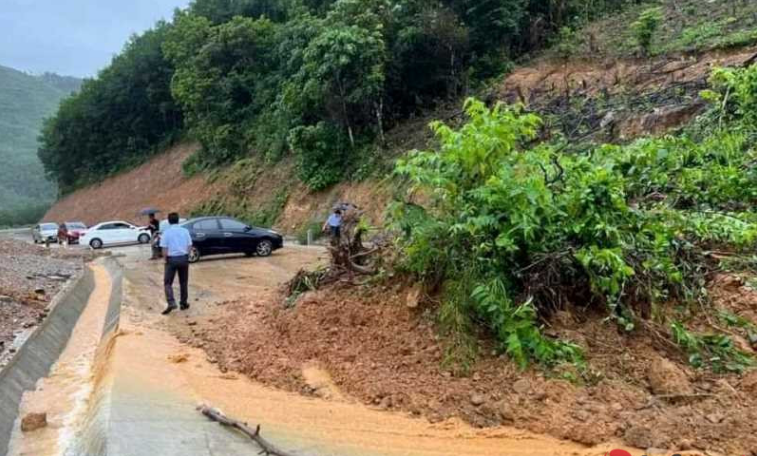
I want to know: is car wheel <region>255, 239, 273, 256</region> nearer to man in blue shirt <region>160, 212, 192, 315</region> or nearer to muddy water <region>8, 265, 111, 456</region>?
muddy water <region>8, 265, 111, 456</region>

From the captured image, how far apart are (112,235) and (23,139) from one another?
125123 mm

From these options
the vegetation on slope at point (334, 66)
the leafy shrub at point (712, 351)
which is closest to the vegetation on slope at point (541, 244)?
the leafy shrub at point (712, 351)

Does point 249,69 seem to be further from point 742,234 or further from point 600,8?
point 742,234

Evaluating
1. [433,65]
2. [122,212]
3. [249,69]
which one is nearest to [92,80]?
[122,212]

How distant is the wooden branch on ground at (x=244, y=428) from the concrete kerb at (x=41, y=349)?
2.12 m

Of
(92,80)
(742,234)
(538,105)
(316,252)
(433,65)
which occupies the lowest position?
(316,252)

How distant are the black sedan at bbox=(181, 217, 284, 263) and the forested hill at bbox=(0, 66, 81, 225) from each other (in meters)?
65.3

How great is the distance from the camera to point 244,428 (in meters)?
5.62

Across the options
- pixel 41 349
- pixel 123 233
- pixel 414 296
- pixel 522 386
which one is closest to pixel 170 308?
pixel 41 349

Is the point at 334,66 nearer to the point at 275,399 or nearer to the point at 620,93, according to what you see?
the point at 620,93

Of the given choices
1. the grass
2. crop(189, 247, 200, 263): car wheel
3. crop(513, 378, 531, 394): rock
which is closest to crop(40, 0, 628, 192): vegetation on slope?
the grass

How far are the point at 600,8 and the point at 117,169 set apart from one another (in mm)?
43650

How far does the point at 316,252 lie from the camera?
21094 mm

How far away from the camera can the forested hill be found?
330 feet
